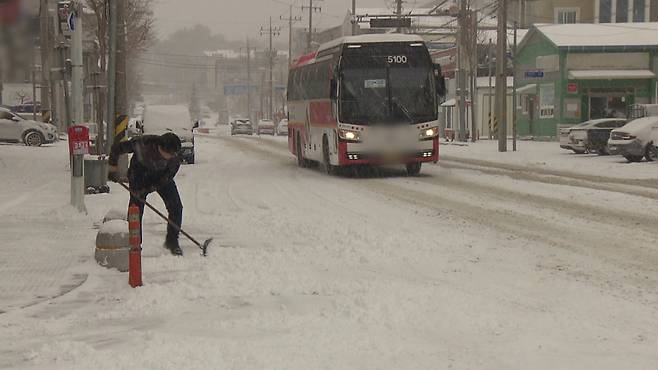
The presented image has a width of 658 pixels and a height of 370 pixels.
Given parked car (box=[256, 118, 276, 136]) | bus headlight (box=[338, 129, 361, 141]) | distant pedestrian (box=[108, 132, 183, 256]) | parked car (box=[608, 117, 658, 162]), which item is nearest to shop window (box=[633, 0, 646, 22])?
parked car (box=[256, 118, 276, 136])

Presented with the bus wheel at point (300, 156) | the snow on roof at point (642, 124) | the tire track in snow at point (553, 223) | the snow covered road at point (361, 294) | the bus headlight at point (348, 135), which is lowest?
the snow covered road at point (361, 294)

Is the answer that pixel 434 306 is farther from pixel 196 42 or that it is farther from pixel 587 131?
pixel 196 42

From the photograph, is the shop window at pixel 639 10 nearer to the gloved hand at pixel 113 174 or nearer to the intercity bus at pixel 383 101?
the intercity bus at pixel 383 101

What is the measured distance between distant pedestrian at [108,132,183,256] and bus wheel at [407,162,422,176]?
42.7 ft

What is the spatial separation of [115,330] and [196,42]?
3211 inches

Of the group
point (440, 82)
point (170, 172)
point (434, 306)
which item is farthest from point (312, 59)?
point (434, 306)

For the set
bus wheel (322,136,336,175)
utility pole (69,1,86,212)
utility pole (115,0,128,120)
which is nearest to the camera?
utility pole (69,1,86,212)

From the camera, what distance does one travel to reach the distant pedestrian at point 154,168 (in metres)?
8.90

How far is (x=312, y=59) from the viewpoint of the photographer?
24969mm

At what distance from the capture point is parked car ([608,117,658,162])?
84.5ft

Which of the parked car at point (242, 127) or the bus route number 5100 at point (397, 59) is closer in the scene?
the bus route number 5100 at point (397, 59)

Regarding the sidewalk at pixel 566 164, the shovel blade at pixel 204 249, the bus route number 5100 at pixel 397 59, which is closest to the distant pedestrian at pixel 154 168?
the shovel blade at pixel 204 249

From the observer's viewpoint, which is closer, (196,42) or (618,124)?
(618,124)

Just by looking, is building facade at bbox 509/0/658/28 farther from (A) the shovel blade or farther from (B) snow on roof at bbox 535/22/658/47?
(A) the shovel blade
